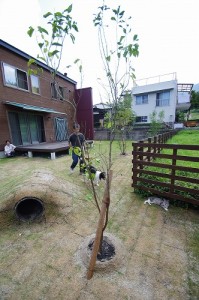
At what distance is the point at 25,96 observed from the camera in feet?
32.9

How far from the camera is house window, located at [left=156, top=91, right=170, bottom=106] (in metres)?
21.1

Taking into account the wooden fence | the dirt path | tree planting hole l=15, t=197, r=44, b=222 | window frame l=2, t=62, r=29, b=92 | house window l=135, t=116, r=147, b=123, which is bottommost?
the dirt path

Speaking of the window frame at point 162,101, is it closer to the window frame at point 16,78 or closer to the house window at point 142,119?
the house window at point 142,119

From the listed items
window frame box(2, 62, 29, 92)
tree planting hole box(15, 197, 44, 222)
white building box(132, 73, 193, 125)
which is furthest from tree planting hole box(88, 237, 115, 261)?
white building box(132, 73, 193, 125)

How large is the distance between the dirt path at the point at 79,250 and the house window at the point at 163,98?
21.1 meters

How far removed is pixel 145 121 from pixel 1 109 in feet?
64.2

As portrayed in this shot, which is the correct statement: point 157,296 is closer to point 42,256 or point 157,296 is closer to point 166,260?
point 166,260

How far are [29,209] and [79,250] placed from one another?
5.15ft

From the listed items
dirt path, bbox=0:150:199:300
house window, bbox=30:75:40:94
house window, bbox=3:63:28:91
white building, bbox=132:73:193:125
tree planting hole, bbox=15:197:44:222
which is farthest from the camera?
white building, bbox=132:73:193:125

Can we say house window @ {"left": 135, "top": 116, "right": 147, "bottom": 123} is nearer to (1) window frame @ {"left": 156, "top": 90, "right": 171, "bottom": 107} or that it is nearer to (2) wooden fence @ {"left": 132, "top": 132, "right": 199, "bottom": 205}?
(1) window frame @ {"left": 156, "top": 90, "right": 171, "bottom": 107}

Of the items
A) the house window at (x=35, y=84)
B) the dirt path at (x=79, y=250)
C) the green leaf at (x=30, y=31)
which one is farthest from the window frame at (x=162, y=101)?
the green leaf at (x=30, y=31)

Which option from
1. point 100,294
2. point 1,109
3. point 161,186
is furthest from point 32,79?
point 100,294

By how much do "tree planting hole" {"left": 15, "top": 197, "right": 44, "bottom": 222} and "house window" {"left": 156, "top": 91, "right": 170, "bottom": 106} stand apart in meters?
22.3

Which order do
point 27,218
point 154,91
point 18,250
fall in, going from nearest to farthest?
1. point 18,250
2. point 27,218
3. point 154,91
